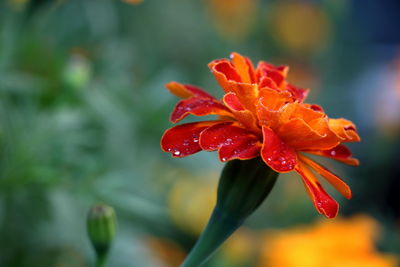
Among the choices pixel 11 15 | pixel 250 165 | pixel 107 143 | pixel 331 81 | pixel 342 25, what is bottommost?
pixel 331 81

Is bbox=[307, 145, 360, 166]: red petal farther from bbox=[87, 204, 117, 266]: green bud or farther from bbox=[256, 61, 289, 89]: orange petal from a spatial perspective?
bbox=[87, 204, 117, 266]: green bud

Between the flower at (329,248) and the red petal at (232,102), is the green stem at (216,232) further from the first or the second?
the flower at (329,248)

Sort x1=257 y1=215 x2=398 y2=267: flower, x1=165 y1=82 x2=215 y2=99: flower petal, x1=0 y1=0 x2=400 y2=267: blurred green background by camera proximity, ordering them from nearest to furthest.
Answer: x1=165 y1=82 x2=215 y2=99: flower petal, x1=0 y1=0 x2=400 y2=267: blurred green background, x1=257 y1=215 x2=398 y2=267: flower

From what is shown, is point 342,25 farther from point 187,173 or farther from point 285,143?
point 285,143

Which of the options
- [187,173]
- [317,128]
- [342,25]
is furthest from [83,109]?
[342,25]

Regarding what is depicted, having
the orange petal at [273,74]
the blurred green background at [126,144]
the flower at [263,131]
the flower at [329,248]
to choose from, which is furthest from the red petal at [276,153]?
the flower at [329,248]

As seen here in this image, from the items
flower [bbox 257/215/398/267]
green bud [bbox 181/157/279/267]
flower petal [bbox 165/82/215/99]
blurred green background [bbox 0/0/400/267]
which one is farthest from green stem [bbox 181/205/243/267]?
flower [bbox 257/215/398/267]

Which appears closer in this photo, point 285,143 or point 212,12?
point 285,143
